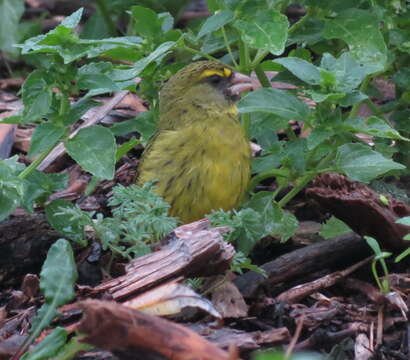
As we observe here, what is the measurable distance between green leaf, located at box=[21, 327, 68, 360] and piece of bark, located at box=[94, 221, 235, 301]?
14.4 inches

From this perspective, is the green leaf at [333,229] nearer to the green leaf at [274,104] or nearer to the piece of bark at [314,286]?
the piece of bark at [314,286]

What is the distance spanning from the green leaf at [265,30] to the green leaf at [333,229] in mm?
996

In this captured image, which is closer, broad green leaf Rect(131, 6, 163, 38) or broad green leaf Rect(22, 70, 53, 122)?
broad green leaf Rect(22, 70, 53, 122)

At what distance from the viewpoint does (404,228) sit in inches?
172

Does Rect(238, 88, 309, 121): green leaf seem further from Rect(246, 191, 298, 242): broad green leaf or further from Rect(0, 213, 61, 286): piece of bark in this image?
Rect(0, 213, 61, 286): piece of bark

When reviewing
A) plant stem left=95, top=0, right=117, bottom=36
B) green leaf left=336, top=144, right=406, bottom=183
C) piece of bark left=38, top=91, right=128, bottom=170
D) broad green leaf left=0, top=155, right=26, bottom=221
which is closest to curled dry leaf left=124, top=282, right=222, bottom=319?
broad green leaf left=0, top=155, right=26, bottom=221

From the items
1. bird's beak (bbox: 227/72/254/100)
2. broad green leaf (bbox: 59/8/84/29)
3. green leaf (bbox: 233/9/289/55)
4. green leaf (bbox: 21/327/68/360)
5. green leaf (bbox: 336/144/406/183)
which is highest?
broad green leaf (bbox: 59/8/84/29)

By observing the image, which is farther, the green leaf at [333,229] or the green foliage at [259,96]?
the green leaf at [333,229]

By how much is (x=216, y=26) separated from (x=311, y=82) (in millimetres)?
595

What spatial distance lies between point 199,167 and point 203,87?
72 cm

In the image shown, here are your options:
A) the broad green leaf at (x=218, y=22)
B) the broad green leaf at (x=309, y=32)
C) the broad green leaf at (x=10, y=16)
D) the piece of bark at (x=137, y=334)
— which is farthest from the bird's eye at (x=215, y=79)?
the piece of bark at (x=137, y=334)

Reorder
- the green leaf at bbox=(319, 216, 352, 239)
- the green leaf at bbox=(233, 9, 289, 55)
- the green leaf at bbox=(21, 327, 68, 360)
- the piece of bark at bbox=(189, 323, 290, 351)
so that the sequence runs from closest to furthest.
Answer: the green leaf at bbox=(21, 327, 68, 360)
the piece of bark at bbox=(189, 323, 290, 351)
the green leaf at bbox=(233, 9, 289, 55)
the green leaf at bbox=(319, 216, 352, 239)

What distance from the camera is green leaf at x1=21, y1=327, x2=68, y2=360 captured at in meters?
3.17

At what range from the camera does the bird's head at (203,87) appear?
530 cm
